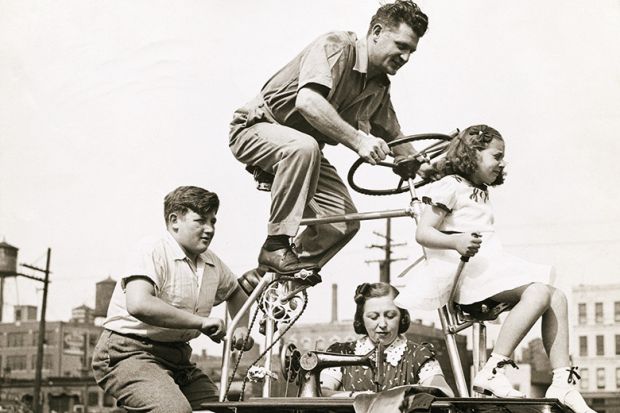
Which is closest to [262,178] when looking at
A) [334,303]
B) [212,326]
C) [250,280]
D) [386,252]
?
[250,280]

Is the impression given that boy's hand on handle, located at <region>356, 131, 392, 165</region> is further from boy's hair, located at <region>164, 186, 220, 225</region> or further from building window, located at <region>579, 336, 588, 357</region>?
building window, located at <region>579, 336, 588, 357</region>

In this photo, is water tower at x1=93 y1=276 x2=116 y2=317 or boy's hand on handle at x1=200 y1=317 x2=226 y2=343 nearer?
boy's hand on handle at x1=200 y1=317 x2=226 y2=343

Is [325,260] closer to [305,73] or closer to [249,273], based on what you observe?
[249,273]

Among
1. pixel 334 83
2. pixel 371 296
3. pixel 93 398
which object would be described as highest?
pixel 334 83

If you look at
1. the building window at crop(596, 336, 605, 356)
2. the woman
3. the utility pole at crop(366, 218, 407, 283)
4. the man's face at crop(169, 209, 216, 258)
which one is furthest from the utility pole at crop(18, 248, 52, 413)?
the building window at crop(596, 336, 605, 356)

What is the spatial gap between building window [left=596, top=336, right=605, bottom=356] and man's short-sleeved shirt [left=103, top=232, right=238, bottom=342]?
80188mm

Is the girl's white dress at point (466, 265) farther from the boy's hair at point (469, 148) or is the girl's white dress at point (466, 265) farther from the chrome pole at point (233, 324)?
the chrome pole at point (233, 324)

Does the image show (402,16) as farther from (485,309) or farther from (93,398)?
(93,398)

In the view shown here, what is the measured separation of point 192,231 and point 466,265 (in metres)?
1.58

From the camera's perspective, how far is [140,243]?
5539 mm

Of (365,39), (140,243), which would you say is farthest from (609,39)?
(140,243)

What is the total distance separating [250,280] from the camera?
6047mm

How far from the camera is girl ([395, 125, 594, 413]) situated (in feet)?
16.9

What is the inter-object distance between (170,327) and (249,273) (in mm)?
937
